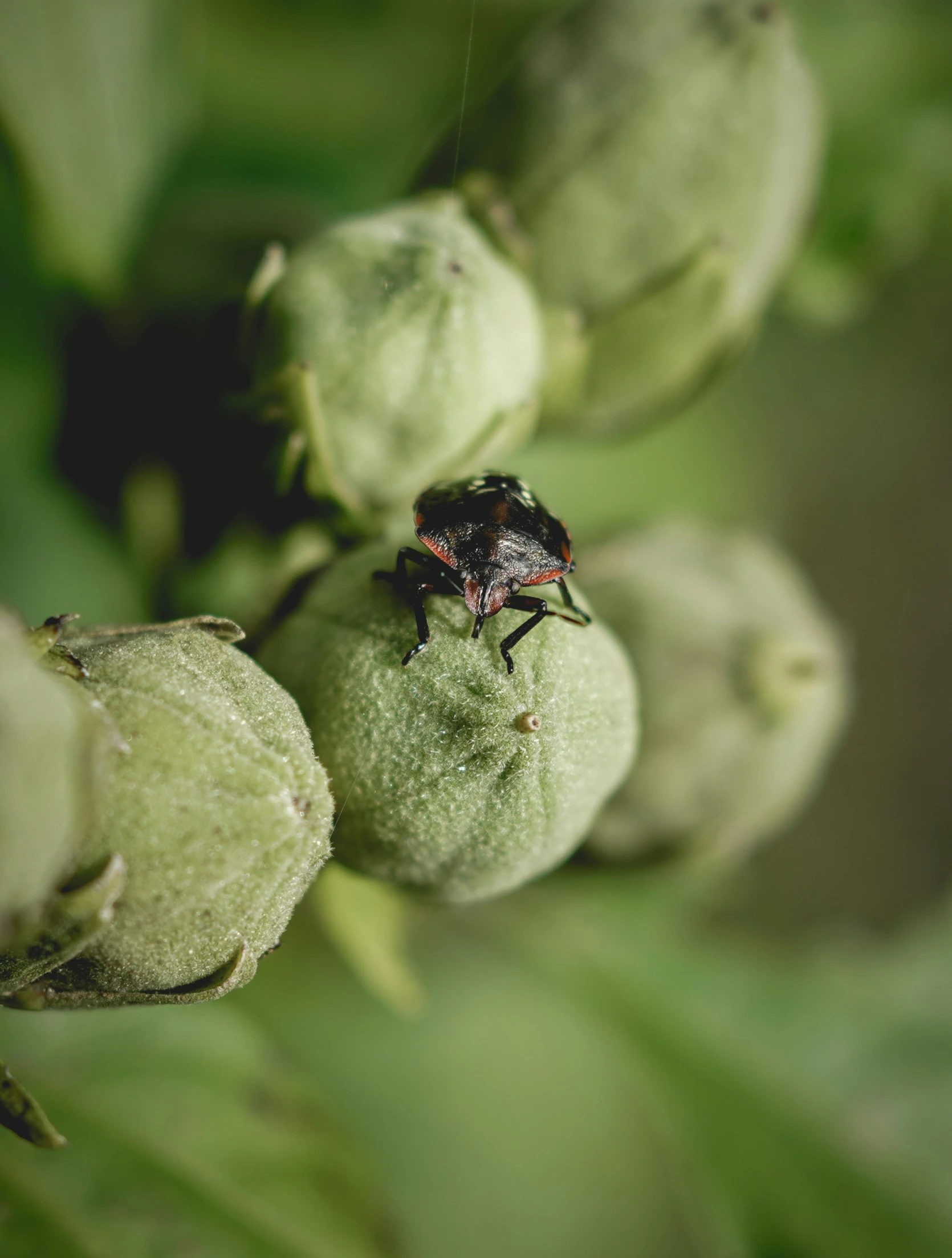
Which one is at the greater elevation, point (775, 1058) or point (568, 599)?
point (568, 599)

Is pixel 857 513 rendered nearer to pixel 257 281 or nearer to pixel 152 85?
pixel 152 85

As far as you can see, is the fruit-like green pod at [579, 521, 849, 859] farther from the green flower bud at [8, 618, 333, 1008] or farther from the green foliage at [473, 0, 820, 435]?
the green flower bud at [8, 618, 333, 1008]

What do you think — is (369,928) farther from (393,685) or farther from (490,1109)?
(490,1109)

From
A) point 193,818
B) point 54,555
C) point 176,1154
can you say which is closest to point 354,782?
point 193,818

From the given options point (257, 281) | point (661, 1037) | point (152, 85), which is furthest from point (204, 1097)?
point (152, 85)

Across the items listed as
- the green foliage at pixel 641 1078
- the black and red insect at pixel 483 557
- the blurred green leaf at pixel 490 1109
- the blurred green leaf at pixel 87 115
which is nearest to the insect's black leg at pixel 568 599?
the black and red insect at pixel 483 557

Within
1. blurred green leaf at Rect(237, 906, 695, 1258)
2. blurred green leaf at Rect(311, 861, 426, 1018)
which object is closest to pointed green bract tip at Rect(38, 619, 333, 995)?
blurred green leaf at Rect(311, 861, 426, 1018)

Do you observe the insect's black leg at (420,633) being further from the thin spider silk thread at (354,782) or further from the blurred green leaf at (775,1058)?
the blurred green leaf at (775,1058)
